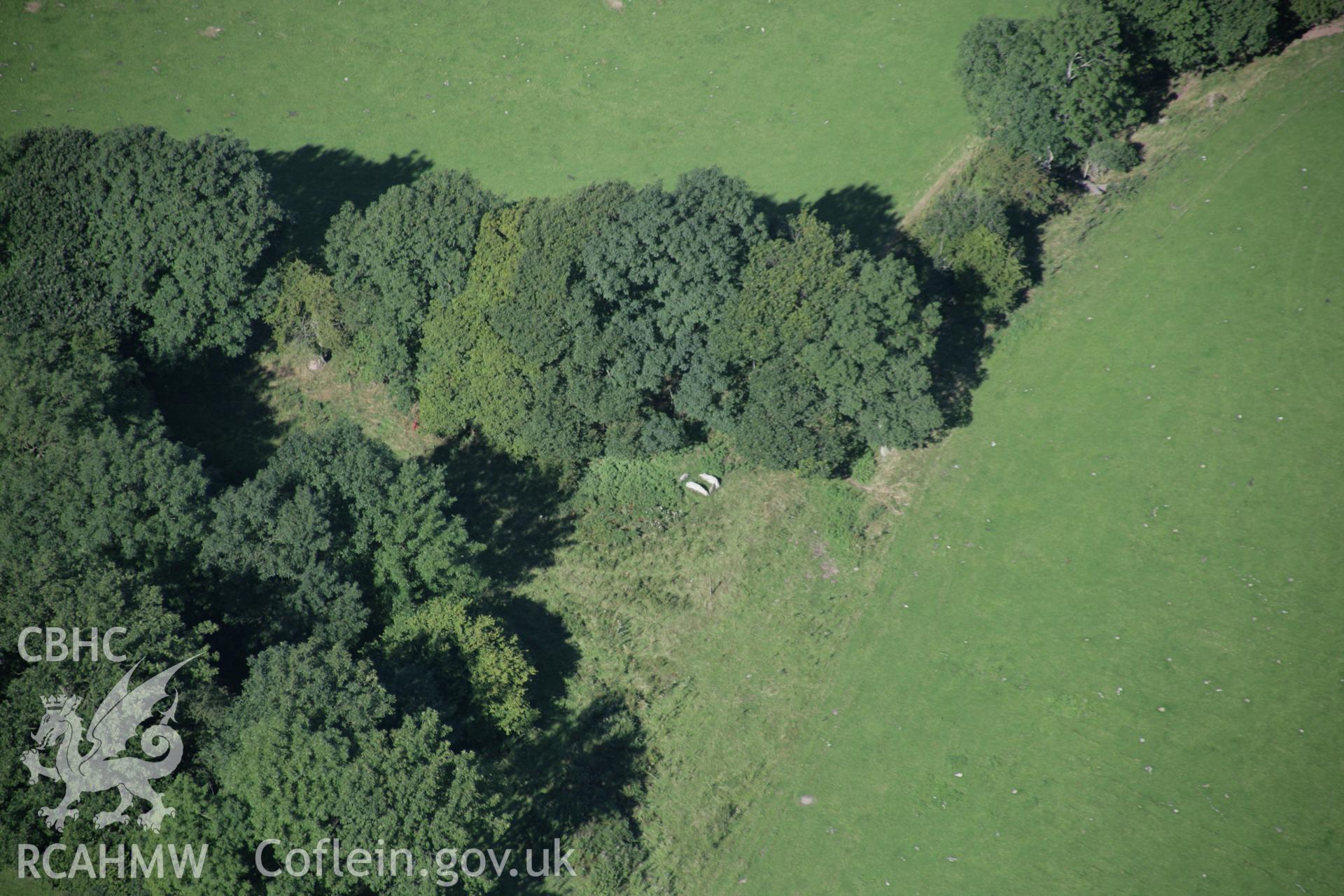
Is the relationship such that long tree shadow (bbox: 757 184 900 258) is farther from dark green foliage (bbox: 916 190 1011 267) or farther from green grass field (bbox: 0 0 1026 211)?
dark green foliage (bbox: 916 190 1011 267)

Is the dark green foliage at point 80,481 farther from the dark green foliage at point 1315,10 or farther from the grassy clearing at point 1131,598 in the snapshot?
the dark green foliage at point 1315,10

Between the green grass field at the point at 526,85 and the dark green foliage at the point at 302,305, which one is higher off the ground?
the green grass field at the point at 526,85

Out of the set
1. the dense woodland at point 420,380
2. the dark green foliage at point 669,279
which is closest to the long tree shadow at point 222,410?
the dense woodland at point 420,380

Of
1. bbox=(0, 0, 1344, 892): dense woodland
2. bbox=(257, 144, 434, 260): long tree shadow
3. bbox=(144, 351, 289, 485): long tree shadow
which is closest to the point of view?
bbox=(0, 0, 1344, 892): dense woodland

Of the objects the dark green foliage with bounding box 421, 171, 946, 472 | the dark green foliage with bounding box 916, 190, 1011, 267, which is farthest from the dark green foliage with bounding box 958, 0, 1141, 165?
the dark green foliage with bounding box 421, 171, 946, 472

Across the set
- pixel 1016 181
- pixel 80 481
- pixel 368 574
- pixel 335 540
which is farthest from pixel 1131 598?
pixel 80 481

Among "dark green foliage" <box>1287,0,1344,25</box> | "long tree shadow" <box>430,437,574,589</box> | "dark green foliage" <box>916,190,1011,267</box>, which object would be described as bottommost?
"long tree shadow" <box>430,437,574,589</box>
